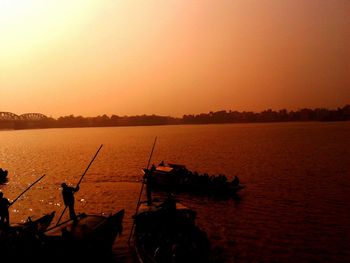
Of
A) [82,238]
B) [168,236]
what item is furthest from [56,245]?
[168,236]

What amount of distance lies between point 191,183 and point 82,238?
794 inches

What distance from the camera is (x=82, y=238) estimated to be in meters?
15.6

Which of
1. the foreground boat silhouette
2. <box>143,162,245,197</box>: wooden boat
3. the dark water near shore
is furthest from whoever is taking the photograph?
<box>143,162,245,197</box>: wooden boat

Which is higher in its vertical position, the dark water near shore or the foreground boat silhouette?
the foreground boat silhouette

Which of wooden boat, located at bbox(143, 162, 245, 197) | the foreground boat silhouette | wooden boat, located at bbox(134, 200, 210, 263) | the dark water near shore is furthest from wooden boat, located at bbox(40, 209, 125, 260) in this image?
wooden boat, located at bbox(143, 162, 245, 197)

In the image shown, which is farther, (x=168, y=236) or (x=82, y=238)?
(x=168, y=236)

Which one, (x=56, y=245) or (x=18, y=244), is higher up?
(x=18, y=244)

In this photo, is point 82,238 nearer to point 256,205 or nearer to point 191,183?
point 256,205

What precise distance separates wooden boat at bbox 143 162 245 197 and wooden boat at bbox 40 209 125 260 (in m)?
14.6

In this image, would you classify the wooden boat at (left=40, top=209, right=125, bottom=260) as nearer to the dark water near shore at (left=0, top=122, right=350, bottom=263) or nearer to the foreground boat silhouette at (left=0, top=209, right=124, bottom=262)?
the foreground boat silhouette at (left=0, top=209, right=124, bottom=262)

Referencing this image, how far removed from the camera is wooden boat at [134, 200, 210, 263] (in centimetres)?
1480

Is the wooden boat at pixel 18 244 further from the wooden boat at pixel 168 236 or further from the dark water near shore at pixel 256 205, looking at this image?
the dark water near shore at pixel 256 205

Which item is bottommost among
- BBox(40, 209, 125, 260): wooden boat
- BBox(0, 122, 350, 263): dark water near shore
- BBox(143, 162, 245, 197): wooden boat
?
BBox(0, 122, 350, 263): dark water near shore

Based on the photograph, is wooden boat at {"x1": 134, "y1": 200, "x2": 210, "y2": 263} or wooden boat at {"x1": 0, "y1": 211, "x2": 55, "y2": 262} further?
wooden boat at {"x1": 134, "y1": 200, "x2": 210, "y2": 263}
